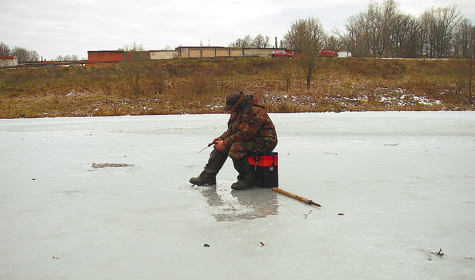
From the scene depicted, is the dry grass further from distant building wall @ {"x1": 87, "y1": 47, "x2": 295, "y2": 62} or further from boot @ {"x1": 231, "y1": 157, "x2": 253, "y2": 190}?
boot @ {"x1": 231, "y1": 157, "x2": 253, "y2": 190}

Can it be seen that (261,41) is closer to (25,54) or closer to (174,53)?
(174,53)

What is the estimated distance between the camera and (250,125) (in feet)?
17.4

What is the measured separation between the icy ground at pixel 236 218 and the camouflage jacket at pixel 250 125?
66cm

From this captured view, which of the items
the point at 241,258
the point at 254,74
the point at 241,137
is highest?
the point at 254,74

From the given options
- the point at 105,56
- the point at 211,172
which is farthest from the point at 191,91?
the point at 105,56

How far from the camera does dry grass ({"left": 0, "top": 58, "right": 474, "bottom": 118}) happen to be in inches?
978

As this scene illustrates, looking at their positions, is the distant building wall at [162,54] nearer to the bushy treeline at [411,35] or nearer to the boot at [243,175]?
the bushy treeline at [411,35]

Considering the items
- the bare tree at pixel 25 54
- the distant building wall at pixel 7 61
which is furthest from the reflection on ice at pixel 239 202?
the bare tree at pixel 25 54

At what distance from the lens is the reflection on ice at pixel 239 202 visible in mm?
4332

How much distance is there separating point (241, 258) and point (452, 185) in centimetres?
368

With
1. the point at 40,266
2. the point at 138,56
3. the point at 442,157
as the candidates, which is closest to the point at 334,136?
the point at 442,157

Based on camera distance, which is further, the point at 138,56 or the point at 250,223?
the point at 138,56

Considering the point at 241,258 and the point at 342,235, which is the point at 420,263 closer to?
the point at 342,235

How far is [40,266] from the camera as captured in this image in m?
3.03
